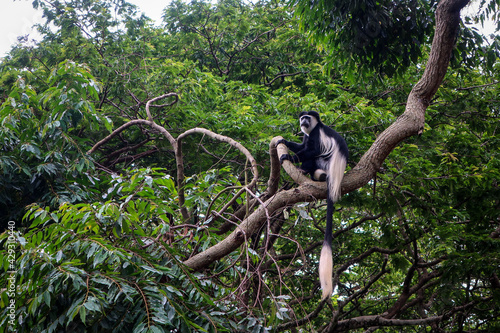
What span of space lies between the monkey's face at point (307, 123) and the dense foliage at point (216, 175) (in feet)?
1.10

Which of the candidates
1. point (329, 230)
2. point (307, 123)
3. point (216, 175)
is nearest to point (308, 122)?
point (307, 123)

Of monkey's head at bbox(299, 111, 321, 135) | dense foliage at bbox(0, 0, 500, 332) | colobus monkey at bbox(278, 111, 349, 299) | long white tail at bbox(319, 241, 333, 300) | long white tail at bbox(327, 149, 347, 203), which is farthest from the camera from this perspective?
monkey's head at bbox(299, 111, 321, 135)

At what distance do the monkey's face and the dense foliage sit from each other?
335 mm

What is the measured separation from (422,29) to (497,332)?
286 cm

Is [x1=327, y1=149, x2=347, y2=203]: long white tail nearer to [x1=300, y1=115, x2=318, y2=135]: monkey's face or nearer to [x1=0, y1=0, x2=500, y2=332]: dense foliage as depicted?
[x1=0, y1=0, x2=500, y2=332]: dense foliage

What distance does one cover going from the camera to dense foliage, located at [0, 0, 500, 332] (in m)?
2.01

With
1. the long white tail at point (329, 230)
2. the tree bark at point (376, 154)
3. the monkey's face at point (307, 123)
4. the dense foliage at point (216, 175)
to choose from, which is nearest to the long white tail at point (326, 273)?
the long white tail at point (329, 230)

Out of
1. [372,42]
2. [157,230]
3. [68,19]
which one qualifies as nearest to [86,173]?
[157,230]

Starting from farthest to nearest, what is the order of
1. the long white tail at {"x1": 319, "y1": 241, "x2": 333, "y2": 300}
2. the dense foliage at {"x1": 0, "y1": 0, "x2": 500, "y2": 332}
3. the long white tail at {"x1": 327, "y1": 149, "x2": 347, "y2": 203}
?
1. the long white tail at {"x1": 327, "y1": 149, "x2": 347, "y2": 203}
2. the long white tail at {"x1": 319, "y1": 241, "x2": 333, "y2": 300}
3. the dense foliage at {"x1": 0, "y1": 0, "x2": 500, "y2": 332}

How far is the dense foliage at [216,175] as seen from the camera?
6.61 ft

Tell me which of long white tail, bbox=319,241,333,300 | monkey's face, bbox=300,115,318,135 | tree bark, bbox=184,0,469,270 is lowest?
long white tail, bbox=319,241,333,300

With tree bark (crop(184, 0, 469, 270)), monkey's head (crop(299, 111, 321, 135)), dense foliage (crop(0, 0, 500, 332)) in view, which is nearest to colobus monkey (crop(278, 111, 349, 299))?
monkey's head (crop(299, 111, 321, 135))

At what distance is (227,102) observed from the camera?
498 cm

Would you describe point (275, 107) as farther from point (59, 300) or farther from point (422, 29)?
point (59, 300)
